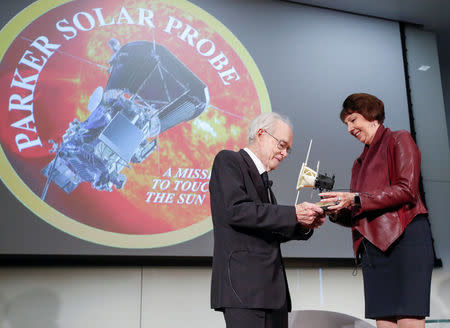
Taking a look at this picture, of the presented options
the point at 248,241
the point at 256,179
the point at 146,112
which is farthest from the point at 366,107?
the point at 146,112

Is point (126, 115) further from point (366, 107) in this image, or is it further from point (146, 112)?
point (366, 107)

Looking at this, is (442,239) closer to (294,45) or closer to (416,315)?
(294,45)

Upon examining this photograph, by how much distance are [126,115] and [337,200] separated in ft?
5.13

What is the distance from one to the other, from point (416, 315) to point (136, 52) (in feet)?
7.15

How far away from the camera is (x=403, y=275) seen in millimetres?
1764

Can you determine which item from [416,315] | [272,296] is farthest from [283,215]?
[416,315]

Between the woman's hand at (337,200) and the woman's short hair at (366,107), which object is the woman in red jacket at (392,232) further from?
the woman's short hair at (366,107)

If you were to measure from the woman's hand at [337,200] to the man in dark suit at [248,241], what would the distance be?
0.33 ft

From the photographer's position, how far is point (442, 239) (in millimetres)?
3682

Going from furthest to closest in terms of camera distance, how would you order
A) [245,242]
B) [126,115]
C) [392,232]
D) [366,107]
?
[126,115] < [366,107] < [392,232] < [245,242]

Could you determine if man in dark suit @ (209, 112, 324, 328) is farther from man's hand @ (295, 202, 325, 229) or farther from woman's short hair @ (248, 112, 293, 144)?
woman's short hair @ (248, 112, 293, 144)

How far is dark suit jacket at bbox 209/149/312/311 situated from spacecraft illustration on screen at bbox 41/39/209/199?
1353 millimetres

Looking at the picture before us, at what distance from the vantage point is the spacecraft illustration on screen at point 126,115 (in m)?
2.75

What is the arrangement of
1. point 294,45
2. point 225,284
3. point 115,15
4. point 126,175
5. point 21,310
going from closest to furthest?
point 225,284, point 21,310, point 126,175, point 115,15, point 294,45
